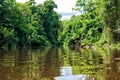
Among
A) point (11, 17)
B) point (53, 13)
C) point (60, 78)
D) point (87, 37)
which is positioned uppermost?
point (53, 13)

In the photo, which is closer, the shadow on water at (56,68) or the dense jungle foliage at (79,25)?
the shadow on water at (56,68)

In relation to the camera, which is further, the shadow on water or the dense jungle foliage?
the dense jungle foliage

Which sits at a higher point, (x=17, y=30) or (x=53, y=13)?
(x=53, y=13)

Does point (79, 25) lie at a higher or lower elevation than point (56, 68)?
higher

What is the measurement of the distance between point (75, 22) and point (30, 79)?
179ft

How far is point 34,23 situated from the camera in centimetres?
7881

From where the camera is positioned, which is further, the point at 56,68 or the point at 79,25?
the point at 79,25

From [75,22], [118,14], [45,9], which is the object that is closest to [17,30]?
[75,22]

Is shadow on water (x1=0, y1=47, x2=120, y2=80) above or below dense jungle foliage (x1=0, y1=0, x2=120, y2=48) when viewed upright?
below

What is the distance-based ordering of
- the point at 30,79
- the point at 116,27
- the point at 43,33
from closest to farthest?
the point at 30,79
the point at 116,27
the point at 43,33

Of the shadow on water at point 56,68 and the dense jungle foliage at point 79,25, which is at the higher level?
the dense jungle foliage at point 79,25

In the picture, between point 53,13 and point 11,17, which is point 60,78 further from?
point 53,13

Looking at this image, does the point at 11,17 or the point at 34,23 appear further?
the point at 34,23

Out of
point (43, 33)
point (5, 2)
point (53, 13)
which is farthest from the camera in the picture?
point (53, 13)
